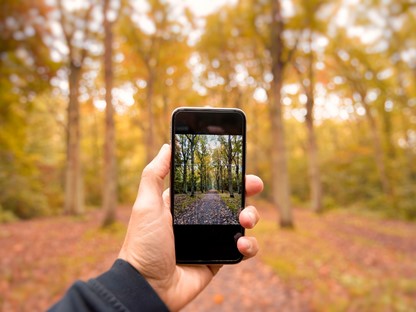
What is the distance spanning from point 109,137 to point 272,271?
277 inches

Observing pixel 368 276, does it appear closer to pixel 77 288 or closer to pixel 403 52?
pixel 77 288

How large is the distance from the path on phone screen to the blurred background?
13.3ft

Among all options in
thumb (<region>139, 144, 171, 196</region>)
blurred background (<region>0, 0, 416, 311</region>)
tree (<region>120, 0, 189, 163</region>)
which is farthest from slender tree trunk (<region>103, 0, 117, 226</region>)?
thumb (<region>139, 144, 171, 196</region>)

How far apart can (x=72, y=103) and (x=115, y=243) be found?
1062cm

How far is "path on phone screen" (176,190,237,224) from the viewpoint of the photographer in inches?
74.3

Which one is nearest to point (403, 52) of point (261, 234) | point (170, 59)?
point (170, 59)

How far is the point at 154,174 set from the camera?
75.6 inches

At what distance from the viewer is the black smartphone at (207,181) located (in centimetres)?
187

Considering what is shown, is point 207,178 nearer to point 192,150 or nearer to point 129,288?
point 192,150

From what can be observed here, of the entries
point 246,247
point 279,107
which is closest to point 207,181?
point 246,247

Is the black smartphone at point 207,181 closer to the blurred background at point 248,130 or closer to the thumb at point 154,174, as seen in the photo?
the thumb at point 154,174

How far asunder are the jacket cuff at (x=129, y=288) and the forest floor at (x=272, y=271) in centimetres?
426

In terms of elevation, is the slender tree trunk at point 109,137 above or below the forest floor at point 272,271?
above

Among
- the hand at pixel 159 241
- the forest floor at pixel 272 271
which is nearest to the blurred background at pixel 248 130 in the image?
the forest floor at pixel 272 271
